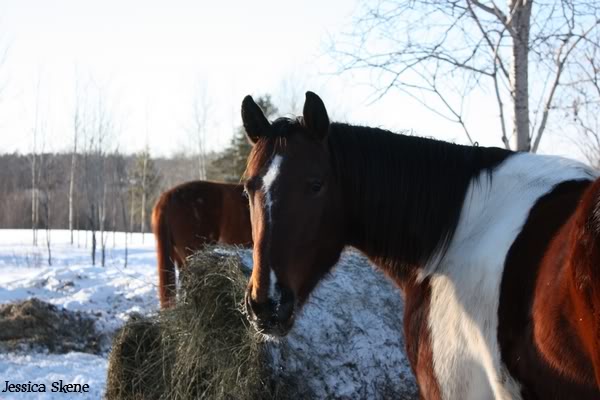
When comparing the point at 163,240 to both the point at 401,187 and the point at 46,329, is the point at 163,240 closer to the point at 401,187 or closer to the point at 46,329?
the point at 46,329

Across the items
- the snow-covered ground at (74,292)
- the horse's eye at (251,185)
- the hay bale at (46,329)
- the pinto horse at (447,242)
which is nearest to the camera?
the pinto horse at (447,242)

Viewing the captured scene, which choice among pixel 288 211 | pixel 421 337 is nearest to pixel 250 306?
pixel 288 211

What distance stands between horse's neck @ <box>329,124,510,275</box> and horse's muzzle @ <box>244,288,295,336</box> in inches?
22.9

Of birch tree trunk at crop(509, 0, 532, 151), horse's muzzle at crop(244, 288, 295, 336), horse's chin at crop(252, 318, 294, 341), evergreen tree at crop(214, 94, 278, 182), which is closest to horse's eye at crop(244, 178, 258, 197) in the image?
horse's muzzle at crop(244, 288, 295, 336)

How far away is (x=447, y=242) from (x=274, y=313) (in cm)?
87

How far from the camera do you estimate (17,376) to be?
5824mm

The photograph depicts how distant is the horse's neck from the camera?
2.77 m

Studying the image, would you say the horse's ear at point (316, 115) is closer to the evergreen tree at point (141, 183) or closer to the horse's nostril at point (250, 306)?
the horse's nostril at point (250, 306)

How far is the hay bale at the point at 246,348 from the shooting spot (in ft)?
12.9

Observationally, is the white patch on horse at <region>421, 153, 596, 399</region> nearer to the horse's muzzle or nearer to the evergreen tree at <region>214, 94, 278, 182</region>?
the horse's muzzle

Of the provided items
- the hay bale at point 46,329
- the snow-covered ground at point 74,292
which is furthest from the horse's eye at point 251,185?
the hay bale at point 46,329

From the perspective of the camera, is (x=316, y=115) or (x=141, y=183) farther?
(x=141, y=183)

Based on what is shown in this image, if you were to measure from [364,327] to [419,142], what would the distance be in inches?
71.2

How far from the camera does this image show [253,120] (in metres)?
2.82
